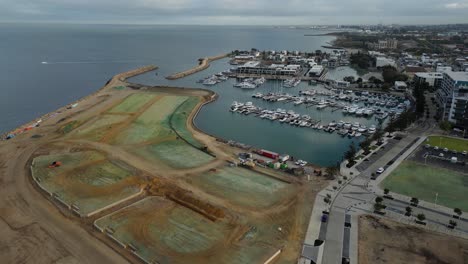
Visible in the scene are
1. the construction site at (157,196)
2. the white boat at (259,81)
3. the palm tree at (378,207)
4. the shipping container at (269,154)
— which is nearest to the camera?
the construction site at (157,196)

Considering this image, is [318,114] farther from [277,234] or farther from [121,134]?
[277,234]

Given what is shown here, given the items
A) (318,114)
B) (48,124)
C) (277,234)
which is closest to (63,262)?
(277,234)

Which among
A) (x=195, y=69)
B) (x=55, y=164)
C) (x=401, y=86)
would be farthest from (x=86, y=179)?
(x=195, y=69)

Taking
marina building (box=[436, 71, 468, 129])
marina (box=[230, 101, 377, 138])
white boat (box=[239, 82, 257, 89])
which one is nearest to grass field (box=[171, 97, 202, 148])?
marina (box=[230, 101, 377, 138])

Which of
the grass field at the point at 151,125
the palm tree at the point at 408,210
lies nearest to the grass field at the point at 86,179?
the grass field at the point at 151,125

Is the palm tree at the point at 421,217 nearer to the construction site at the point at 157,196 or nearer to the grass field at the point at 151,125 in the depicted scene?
the construction site at the point at 157,196

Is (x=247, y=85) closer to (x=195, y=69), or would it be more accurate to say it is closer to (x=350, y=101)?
(x=350, y=101)

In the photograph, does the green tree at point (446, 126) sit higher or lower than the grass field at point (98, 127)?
higher
